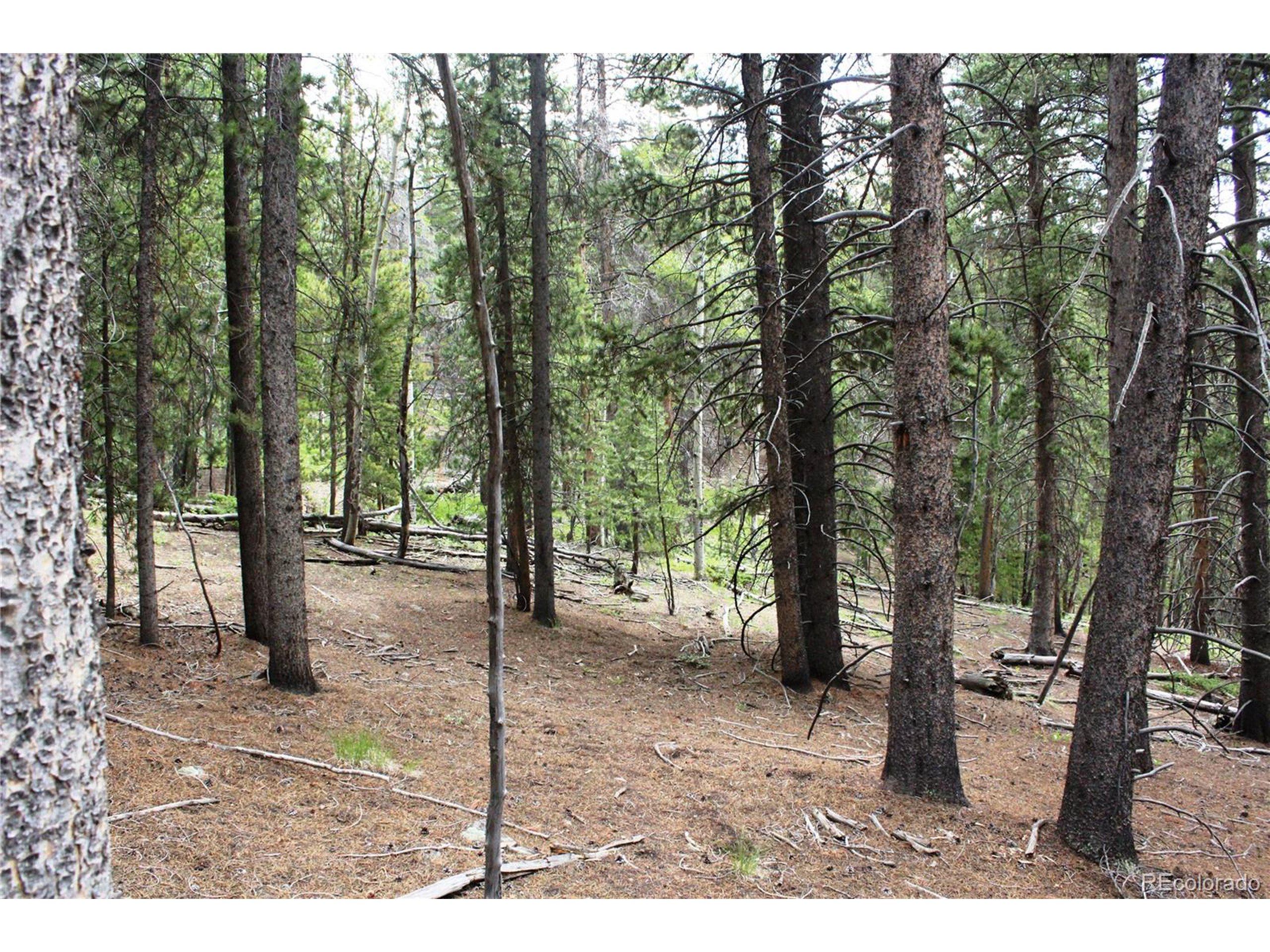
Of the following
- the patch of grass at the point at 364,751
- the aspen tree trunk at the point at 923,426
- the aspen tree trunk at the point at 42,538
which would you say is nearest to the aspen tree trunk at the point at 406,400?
the patch of grass at the point at 364,751

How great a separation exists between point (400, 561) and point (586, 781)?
32.4 ft

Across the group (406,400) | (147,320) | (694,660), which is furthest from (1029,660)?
(147,320)

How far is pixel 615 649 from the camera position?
11125 mm

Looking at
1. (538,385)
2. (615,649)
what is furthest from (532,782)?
(538,385)

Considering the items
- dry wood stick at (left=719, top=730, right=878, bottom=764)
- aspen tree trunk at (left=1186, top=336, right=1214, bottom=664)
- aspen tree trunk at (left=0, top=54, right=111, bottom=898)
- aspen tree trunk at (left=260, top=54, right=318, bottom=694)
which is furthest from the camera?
aspen tree trunk at (left=1186, top=336, right=1214, bottom=664)

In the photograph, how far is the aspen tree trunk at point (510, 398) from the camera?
459 inches

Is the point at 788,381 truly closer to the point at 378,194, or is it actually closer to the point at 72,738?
the point at 72,738

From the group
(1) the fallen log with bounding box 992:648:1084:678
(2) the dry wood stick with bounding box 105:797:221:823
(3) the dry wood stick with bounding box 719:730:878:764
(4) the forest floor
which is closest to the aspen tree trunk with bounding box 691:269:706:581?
(1) the fallen log with bounding box 992:648:1084:678

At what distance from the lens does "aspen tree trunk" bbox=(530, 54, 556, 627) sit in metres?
11.0

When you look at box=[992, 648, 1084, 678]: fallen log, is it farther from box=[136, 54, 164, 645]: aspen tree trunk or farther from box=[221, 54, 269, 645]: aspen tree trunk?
box=[136, 54, 164, 645]: aspen tree trunk

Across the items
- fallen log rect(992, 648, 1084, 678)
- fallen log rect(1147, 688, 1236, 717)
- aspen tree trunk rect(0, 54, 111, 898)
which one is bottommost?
fallen log rect(992, 648, 1084, 678)

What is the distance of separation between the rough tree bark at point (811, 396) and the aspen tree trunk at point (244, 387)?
18.7 feet

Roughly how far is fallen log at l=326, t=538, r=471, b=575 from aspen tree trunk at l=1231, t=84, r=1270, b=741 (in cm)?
1175

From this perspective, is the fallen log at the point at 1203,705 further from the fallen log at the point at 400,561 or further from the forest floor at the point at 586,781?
the fallen log at the point at 400,561
